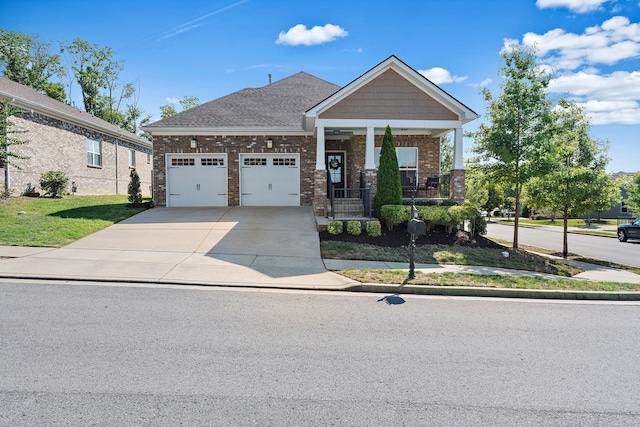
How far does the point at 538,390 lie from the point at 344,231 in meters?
9.24

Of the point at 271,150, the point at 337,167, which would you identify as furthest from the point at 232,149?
the point at 337,167

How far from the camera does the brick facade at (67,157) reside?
648 inches

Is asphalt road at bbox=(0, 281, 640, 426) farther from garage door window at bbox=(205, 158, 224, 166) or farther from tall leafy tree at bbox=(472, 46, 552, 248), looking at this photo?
garage door window at bbox=(205, 158, 224, 166)

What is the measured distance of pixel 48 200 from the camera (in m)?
15.8

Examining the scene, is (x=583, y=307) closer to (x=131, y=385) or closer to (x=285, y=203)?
(x=131, y=385)

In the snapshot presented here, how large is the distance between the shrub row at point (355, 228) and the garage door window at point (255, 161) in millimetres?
5956

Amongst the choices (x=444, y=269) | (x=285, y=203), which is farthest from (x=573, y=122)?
(x=285, y=203)

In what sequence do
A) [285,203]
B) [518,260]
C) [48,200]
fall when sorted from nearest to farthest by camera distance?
[518,260] < [48,200] < [285,203]

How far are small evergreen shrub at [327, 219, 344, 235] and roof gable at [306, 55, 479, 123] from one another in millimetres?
4174

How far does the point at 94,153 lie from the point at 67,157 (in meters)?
2.80

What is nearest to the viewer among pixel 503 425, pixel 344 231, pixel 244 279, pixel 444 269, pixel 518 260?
pixel 503 425

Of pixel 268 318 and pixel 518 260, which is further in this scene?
pixel 518 260

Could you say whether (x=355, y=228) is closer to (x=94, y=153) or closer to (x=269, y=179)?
(x=269, y=179)

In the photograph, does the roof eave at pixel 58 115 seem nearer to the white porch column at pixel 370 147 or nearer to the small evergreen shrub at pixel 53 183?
the small evergreen shrub at pixel 53 183
